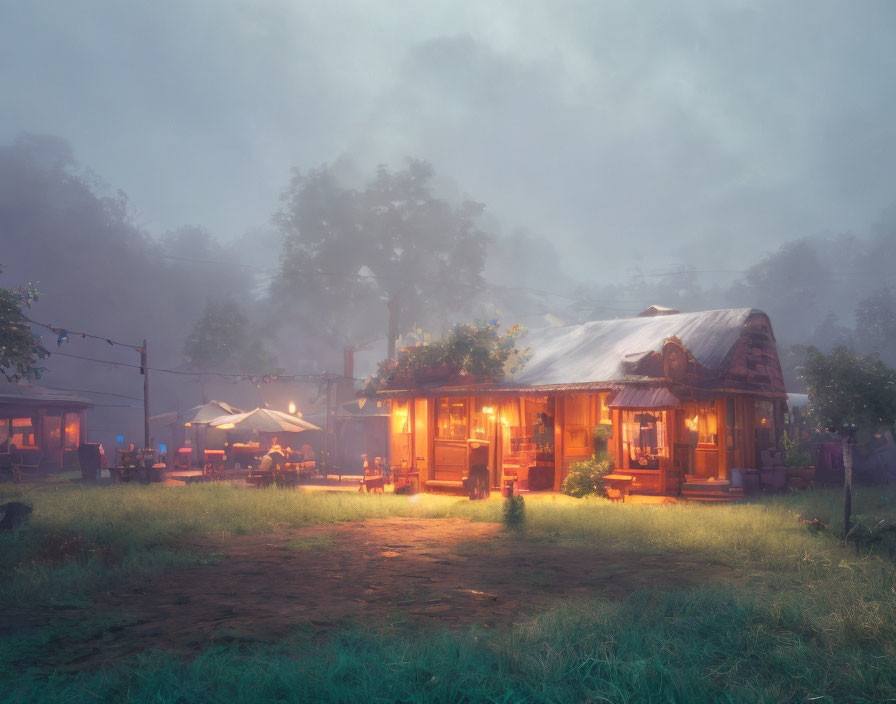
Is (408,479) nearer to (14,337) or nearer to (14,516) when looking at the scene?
(14,516)

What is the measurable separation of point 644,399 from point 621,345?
442cm

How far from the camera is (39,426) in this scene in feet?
109

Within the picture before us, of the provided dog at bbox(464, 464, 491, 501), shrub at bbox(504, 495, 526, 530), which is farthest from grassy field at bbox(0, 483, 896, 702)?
dog at bbox(464, 464, 491, 501)

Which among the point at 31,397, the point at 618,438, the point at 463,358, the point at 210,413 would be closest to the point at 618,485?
the point at 618,438

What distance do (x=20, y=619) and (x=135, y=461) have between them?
17436 millimetres

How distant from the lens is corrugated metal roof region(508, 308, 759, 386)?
776 inches

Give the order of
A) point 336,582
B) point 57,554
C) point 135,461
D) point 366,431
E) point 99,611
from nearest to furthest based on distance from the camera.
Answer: point 99,611, point 336,582, point 57,554, point 135,461, point 366,431

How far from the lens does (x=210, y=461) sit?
27891 mm

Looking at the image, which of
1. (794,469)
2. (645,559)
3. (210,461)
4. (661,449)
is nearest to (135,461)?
(210,461)

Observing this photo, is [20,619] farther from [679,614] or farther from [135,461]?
[135,461]

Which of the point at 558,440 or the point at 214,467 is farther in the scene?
the point at 214,467

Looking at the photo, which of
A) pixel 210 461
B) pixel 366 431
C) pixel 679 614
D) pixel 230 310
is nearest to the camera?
pixel 679 614

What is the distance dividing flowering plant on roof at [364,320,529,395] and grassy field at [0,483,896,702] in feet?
35.9

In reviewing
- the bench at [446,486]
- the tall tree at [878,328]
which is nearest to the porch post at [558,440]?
the bench at [446,486]
